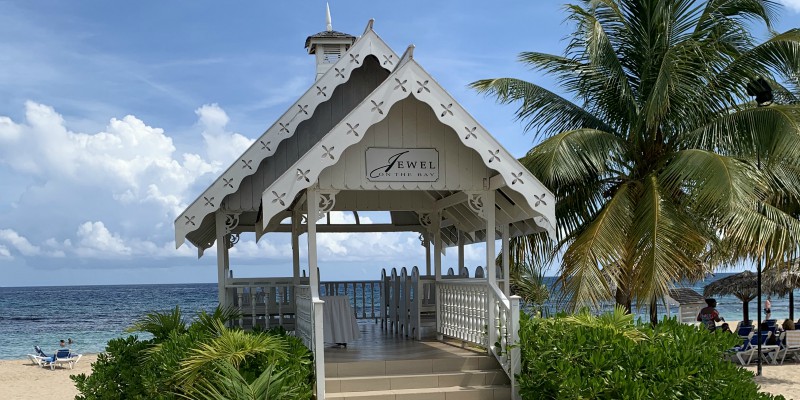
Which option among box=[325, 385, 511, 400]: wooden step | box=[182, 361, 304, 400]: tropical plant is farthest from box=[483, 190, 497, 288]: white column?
box=[182, 361, 304, 400]: tropical plant

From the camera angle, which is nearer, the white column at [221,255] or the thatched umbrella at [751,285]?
the white column at [221,255]

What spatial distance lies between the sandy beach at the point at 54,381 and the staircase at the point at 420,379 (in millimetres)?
7995

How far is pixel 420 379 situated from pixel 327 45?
736 cm

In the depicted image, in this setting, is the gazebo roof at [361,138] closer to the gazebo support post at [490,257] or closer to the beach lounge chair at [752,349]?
the gazebo support post at [490,257]

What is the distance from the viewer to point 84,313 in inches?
2778

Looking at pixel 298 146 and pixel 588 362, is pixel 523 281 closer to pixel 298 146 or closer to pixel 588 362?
pixel 298 146

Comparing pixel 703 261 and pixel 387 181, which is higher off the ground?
pixel 387 181

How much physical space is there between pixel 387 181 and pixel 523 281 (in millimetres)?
10975

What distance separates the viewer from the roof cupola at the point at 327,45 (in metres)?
15.5

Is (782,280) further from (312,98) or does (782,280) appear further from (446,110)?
(446,110)

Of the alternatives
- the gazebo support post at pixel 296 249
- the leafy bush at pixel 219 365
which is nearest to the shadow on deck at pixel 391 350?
the leafy bush at pixel 219 365

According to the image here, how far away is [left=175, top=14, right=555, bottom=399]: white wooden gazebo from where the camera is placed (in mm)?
10039

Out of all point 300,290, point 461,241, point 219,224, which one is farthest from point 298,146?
point 461,241

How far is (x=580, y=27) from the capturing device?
624 inches
